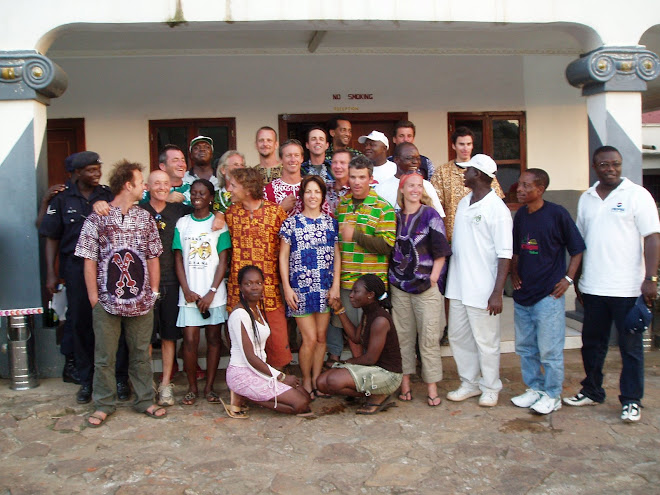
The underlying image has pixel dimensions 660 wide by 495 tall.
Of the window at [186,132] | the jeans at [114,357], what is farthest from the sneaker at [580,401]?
the window at [186,132]

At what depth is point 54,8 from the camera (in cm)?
529

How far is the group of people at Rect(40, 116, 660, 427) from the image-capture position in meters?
4.45

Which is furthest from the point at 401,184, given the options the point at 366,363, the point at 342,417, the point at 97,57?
the point at 97,57

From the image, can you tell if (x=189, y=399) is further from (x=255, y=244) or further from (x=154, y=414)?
(x=255, y=244)

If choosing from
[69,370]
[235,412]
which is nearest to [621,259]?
[235,412]

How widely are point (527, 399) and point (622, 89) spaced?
118 inches

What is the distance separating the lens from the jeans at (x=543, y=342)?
450 cm

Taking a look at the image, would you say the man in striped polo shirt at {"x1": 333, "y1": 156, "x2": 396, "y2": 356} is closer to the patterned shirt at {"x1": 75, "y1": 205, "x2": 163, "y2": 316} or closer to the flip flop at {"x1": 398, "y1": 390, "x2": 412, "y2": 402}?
the flip flop at {"x1": 398, "y1": 390, "x2": 412, "y2": 402}

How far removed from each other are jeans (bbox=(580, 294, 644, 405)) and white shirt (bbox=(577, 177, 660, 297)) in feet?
0.32

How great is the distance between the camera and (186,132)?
8.28 meters

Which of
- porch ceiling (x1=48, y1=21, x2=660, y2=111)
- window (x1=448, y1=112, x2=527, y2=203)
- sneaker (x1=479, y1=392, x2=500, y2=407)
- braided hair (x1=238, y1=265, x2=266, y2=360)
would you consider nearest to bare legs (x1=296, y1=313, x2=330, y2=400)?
braided hair (x1=238, y1=265, x2=266, y2=360)

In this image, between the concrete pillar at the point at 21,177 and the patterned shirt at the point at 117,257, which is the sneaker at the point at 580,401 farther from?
the concrete pillar at the point at 21,177

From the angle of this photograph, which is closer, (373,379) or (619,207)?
(619,207)

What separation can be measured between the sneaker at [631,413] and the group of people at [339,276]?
13 mm
